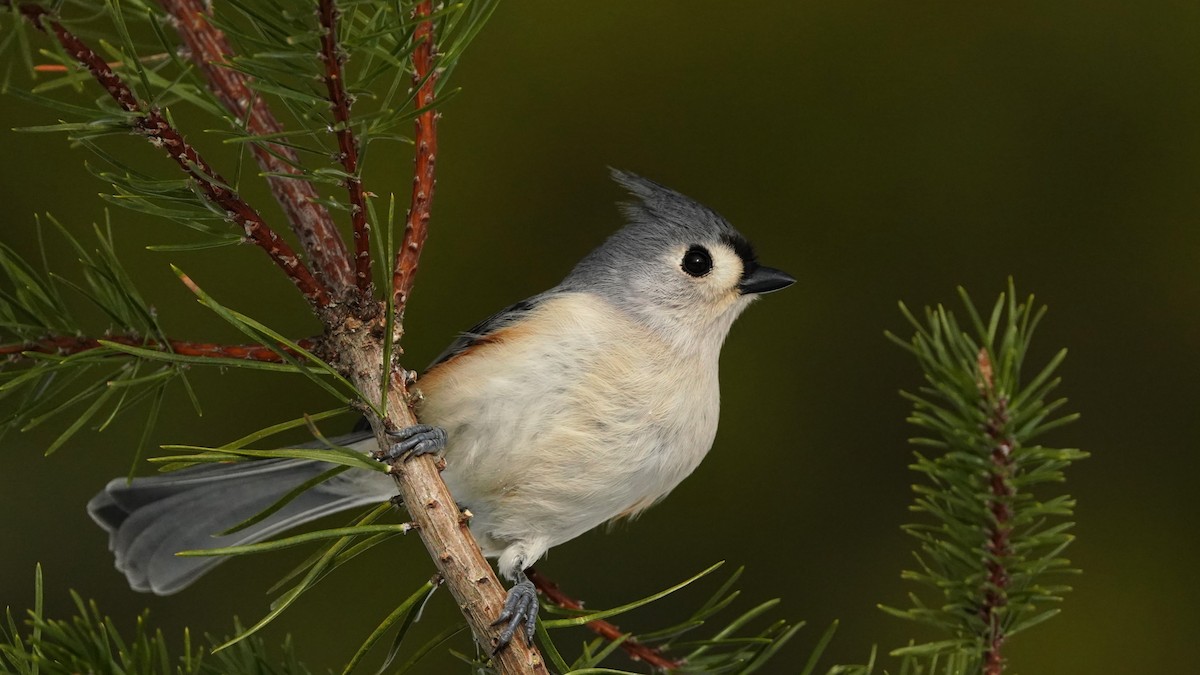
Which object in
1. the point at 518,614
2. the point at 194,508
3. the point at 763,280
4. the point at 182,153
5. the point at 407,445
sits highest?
the point at 763,280

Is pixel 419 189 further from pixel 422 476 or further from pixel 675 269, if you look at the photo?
pixel 675 269

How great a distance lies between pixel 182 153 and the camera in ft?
2.98

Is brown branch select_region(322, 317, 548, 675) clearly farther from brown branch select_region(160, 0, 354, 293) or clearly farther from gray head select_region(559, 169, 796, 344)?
gray head select_region(559, 169, 796, 344)

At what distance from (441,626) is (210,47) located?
1.00 metres

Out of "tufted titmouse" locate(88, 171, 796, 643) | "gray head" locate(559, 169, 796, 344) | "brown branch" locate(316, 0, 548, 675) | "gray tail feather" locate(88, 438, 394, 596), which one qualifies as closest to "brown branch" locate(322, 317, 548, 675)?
"brown branch" locate(316, 0, 548, 675)

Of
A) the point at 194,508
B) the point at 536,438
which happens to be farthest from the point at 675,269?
the point at 194,508

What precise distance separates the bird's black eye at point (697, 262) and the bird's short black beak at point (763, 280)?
0.08 metres

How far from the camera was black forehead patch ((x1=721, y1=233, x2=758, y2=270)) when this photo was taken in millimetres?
1719

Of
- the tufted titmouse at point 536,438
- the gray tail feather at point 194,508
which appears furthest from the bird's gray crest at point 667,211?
the gray tail feather at point 194,508

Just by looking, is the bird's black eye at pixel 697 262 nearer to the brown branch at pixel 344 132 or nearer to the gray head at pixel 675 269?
the gray head at pixel 675 269

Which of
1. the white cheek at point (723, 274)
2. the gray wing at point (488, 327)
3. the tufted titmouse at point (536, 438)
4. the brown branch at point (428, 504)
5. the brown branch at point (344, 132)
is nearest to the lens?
the brown branch at point (344, 132)

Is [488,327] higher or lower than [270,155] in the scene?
lower

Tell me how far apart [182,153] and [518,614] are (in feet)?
1.61

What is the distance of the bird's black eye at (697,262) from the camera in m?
1.75
